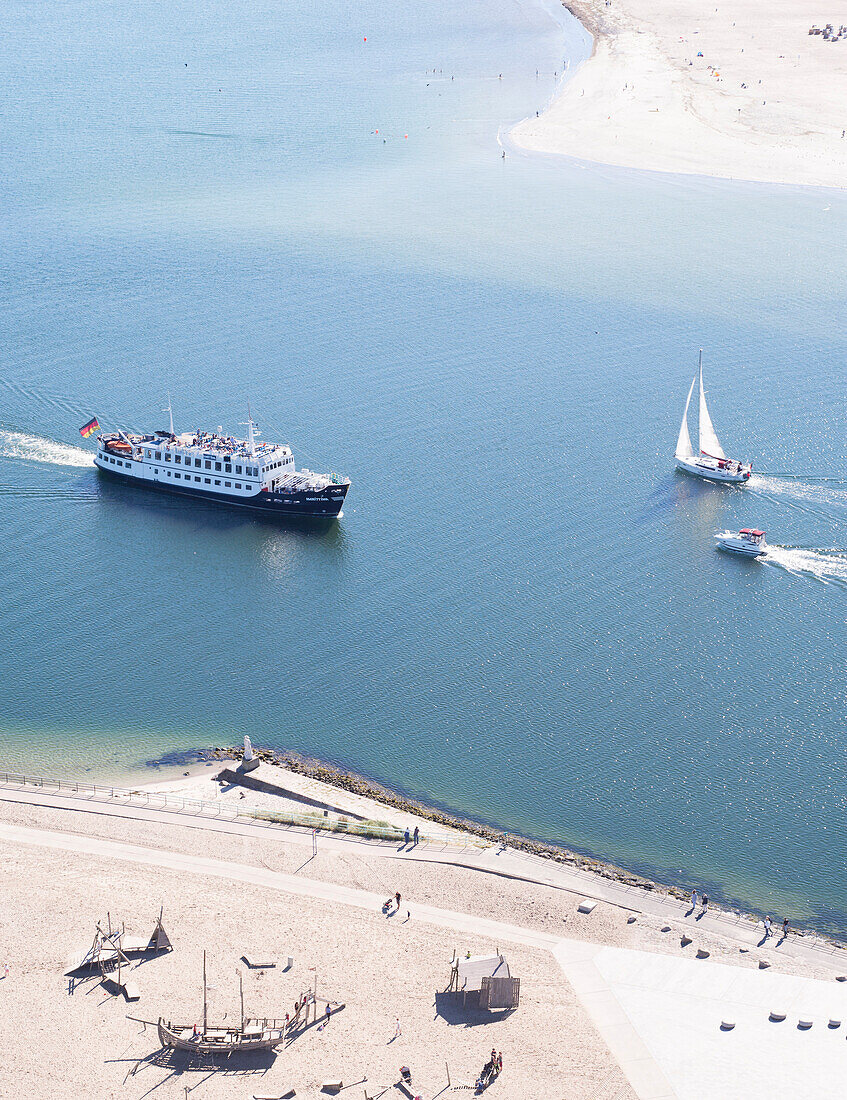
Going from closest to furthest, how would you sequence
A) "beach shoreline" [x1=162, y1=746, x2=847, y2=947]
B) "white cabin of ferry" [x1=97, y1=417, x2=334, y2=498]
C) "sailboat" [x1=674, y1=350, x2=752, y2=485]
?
"beach shoreline" [x1=162, y1=746, x2=847, y2=947], "white cabin of ferry" [x1=97, y1=417, x2=334, y2=498], "sailboat" [x1=674, y1=350, x2=752, y2=485]

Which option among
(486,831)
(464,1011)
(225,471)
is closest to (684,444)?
(225,471)

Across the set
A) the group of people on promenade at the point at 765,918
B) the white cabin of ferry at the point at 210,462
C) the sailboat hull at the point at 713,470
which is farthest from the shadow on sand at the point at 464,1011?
the sailboat hull at the point at 713,470

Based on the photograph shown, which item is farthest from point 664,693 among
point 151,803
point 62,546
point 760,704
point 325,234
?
point 325,234

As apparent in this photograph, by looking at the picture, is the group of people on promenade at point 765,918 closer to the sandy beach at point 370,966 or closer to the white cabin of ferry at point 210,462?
the sandy beach at point 370,966

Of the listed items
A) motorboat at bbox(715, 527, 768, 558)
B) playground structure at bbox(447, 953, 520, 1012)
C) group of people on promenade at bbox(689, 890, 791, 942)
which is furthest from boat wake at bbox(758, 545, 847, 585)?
playground structure at bbox(447, 953, 520, 1012)

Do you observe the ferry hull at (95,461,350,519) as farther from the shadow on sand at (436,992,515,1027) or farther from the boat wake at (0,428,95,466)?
the shadow on sand at (436,992,515,1027)

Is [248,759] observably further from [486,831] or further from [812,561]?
[812,561]
